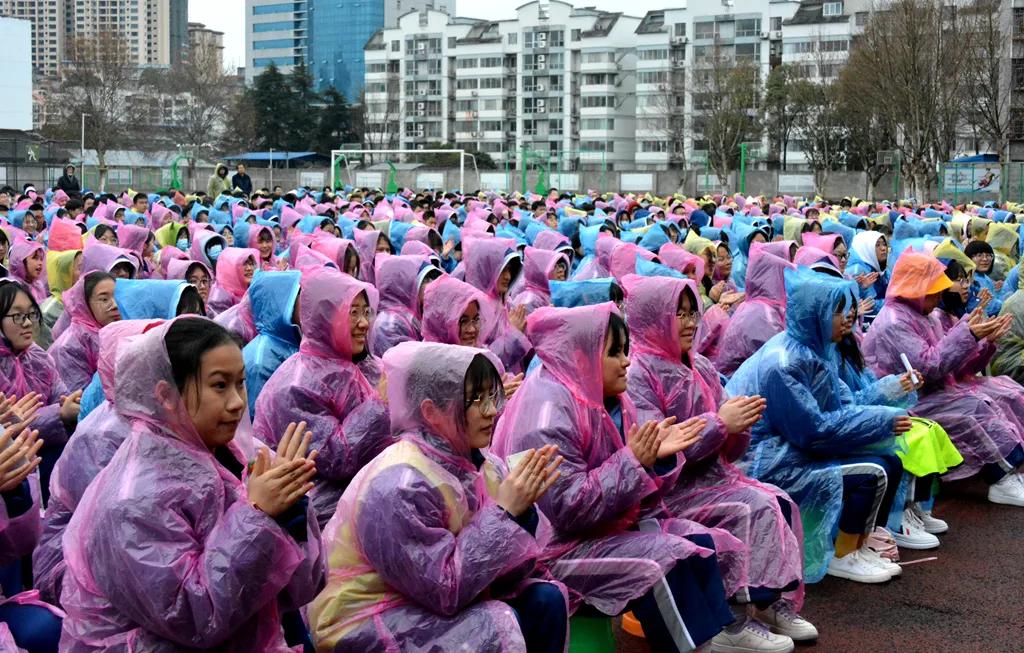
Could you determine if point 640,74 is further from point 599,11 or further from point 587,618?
point 587,618

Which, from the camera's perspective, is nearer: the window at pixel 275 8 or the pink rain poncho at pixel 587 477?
the pink rain poncho at pixel 587 477

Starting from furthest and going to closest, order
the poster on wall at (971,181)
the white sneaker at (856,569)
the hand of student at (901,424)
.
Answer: the poster on wall at (971,181)
the white sneaker at (856,569)
the hand of student at (901,424)

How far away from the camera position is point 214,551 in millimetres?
3260

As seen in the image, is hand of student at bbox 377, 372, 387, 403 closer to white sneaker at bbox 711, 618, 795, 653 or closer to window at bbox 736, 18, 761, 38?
white sneaker at bbox 711, 618, 795, 653

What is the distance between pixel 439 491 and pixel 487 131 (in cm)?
8762

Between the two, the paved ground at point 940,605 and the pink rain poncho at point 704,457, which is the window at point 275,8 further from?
the pink rain poncho at point 704,457

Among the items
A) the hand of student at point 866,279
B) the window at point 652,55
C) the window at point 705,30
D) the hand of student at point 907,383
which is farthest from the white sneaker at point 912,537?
the window at point 652,55

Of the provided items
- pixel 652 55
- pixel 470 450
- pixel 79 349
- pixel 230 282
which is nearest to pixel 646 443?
pixel 470 450

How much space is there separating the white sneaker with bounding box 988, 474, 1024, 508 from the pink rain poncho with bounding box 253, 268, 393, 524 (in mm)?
4297

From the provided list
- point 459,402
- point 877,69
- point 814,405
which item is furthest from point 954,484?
point 877,69

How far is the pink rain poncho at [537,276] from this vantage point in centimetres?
980

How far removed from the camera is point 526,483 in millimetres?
3865

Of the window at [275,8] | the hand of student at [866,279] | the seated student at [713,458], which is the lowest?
the seated student at [713,458]

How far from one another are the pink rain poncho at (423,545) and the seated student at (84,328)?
3.76 m
